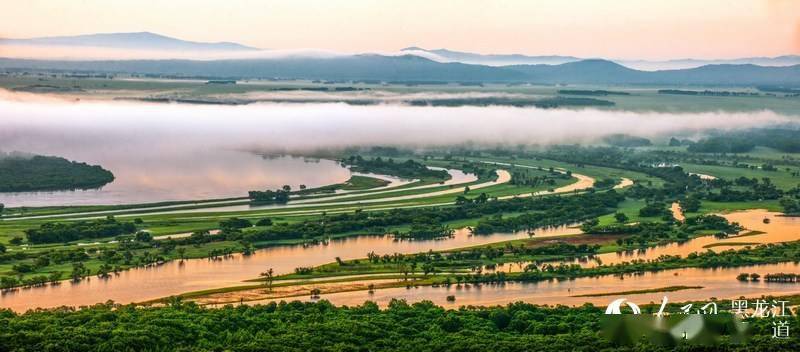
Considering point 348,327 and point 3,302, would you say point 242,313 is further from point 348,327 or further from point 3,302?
point 3,302

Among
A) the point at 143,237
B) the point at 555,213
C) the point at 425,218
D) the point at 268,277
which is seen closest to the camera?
the point at 268,277

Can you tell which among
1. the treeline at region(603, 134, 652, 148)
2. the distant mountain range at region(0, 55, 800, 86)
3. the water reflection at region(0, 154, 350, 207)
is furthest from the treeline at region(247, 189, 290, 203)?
the distant mountain range at region(0, 55, 800, 86)

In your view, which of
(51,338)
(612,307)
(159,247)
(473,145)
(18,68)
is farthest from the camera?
(18,68)

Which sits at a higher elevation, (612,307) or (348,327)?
(612,307)

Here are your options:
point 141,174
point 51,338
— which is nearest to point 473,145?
point 141,174

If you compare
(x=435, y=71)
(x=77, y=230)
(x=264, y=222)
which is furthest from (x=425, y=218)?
(x=435, y=71)

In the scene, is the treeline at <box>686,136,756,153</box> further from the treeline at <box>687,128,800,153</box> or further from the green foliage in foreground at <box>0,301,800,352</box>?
the green foliage in foreground at <box>0,301,800,352</box>

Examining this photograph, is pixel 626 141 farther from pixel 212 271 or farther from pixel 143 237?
pixel 212 271
